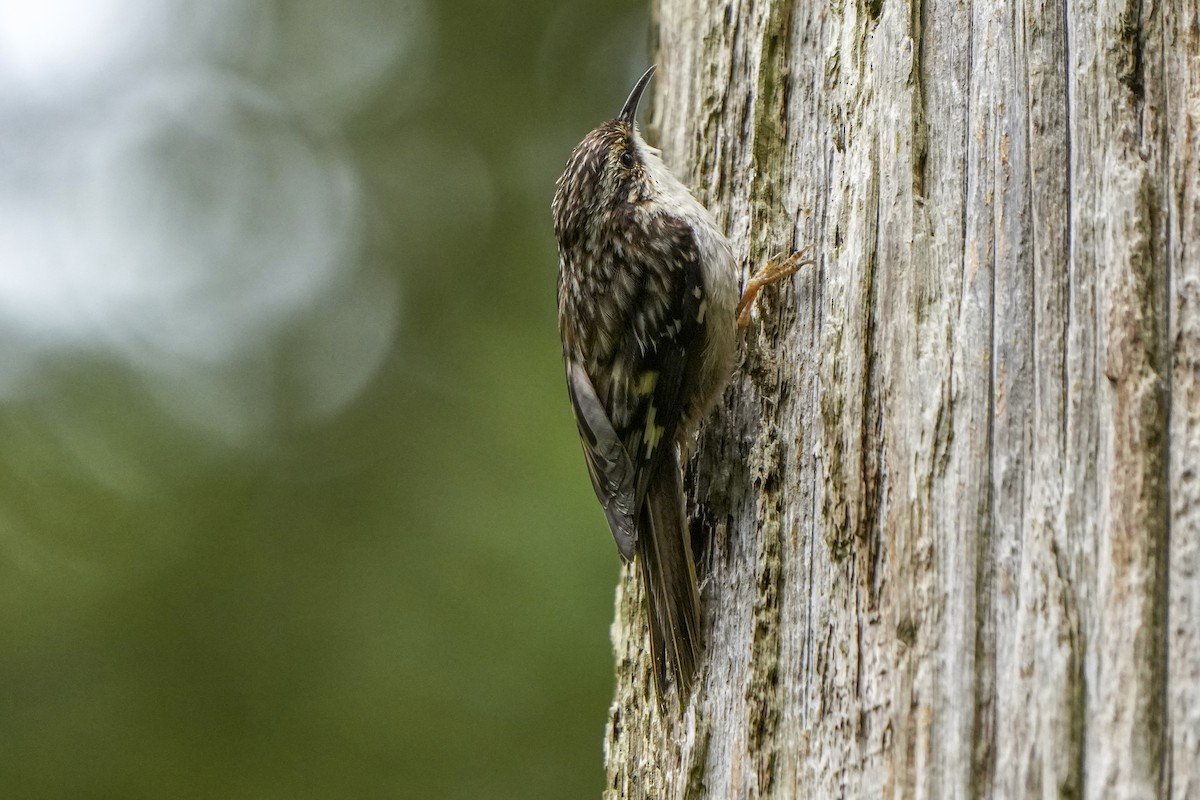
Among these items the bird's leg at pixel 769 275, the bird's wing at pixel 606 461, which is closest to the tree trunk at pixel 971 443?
the bird's leg at pixel 769 275

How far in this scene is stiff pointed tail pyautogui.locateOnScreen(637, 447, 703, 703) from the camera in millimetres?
1897

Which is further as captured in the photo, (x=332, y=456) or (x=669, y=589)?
(x=332, y=456)

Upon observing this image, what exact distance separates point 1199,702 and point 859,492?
561mm

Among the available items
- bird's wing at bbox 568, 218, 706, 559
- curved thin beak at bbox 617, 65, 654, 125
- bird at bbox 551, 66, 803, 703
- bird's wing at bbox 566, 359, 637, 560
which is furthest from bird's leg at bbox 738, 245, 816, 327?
curved thin beak at bbox 617, 65, 654, 125

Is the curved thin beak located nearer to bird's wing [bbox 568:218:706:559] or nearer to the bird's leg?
bird's wing [bbox 568:218:706:559]

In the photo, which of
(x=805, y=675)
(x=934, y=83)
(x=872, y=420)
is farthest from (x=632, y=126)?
(x=805, y=675)

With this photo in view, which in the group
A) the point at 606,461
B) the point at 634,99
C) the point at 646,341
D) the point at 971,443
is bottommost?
the point at 971,443

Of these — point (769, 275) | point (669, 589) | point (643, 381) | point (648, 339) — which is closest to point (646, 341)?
point (648, 339)

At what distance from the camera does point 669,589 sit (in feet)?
6.37

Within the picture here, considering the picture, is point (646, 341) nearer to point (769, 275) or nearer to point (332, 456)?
point (769, 275)

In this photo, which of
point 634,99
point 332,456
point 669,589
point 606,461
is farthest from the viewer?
point 332,456

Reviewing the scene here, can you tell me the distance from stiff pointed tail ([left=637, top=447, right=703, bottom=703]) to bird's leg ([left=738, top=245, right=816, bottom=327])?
0.41 m

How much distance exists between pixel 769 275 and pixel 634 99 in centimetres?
108

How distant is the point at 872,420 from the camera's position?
1.60 meters
